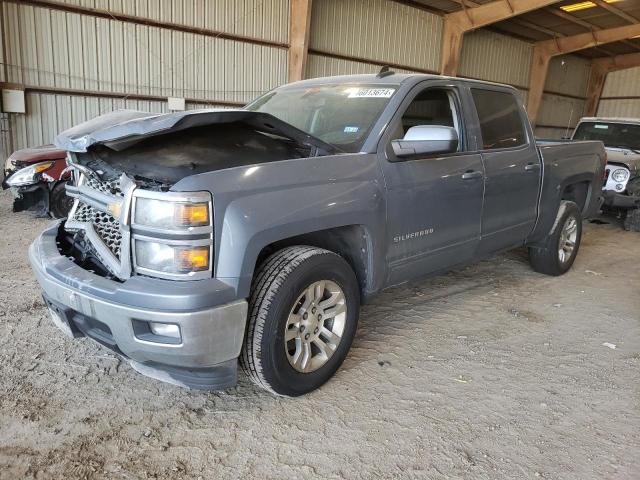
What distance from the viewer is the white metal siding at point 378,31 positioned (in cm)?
1377

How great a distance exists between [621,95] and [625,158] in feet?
58.2

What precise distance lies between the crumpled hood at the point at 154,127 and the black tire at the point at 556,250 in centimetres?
308

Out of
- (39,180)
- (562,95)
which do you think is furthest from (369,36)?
(562,95)

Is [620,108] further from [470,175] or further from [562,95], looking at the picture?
[470,175]

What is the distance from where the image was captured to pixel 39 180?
268 inches

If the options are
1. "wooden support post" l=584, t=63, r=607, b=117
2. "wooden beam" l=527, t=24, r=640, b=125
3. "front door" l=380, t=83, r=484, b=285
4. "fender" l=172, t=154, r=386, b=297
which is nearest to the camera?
"fender" l=172, t=154, r=386, b=297

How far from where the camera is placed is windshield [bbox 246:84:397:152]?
3318mm

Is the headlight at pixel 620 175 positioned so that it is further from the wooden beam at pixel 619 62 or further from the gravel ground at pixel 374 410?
the wooden beam at pixel 619 62

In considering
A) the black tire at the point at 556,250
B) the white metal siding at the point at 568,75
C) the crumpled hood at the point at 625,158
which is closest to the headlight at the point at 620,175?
the crumpled hood at the point at 625,158

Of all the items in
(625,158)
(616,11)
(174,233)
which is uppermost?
(616,11)

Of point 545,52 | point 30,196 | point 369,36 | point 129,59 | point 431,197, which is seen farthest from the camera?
point 545,52

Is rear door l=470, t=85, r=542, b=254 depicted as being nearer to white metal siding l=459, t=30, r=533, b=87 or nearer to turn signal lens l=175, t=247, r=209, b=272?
turn signal lens l=175, t=247, r=209, b=272

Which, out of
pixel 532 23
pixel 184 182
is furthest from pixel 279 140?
pixel 532 23

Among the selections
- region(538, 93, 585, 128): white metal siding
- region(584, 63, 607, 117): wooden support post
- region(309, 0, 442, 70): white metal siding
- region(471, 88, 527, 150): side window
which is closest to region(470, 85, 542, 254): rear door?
Answer: region(471, 88, 527, 150): side window
